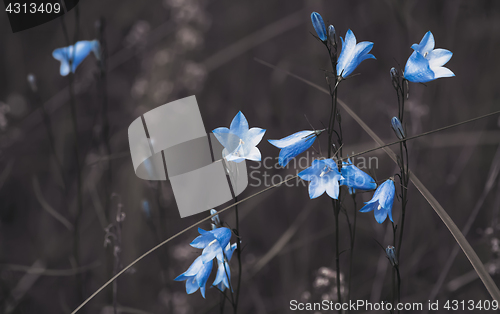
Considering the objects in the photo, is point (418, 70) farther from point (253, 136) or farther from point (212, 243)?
point (212, 243)

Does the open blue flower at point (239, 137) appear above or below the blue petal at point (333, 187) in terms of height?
above

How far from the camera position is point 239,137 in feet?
1.87

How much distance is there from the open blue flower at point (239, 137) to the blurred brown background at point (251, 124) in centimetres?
63

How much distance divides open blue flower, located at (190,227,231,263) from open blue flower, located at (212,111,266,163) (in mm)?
130

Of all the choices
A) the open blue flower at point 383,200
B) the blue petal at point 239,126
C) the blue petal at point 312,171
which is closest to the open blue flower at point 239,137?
the blue petal at point 239,126

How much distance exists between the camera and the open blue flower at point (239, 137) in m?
0.55

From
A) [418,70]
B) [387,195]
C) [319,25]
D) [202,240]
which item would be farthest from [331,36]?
[202,240]

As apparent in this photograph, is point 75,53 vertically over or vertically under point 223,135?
over

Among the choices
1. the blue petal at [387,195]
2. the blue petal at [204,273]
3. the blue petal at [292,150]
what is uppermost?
the blue petal at [292,150]

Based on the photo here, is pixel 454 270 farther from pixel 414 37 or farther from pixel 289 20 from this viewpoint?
pixel 289 20

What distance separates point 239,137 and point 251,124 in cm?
90

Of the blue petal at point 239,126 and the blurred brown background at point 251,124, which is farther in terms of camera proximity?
the blurred brown background at point 251,124

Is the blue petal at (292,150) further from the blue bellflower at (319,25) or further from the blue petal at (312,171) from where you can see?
the blue bellflower at (319,25)

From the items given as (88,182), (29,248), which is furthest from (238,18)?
(29,248)
